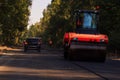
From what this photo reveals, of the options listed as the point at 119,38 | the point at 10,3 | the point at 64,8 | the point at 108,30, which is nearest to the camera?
the point at 119,38

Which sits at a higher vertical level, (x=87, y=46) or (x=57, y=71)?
(x=87, y=46)

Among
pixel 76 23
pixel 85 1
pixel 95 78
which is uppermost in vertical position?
pixel 85 1

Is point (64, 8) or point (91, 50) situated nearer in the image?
point (91, 50)

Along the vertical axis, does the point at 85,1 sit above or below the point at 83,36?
above

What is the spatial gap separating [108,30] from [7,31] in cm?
3755

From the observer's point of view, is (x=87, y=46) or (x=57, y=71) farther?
(x=87, y=46)

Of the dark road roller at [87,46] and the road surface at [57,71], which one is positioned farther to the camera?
the dark road roller at [87,46]

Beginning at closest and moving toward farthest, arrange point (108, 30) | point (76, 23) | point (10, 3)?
point (76, 23) < point (108, 30) < point (10, 3)

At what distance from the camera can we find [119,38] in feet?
157

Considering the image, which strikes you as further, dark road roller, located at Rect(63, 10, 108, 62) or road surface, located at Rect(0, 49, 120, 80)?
dark road roller, located at Rect(63, 10, 108, 62)

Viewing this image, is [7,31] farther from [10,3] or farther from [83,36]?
[83,36]

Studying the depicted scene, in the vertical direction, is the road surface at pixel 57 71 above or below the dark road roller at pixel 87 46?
below

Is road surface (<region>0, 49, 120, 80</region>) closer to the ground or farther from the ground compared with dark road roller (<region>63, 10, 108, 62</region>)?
closer to the ground

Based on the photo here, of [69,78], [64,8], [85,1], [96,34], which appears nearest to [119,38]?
[96,34]
